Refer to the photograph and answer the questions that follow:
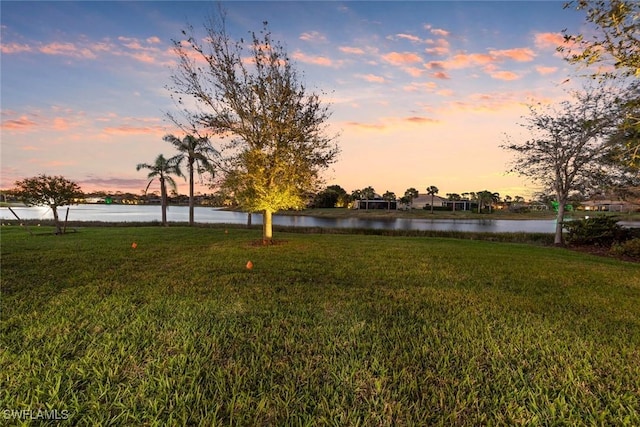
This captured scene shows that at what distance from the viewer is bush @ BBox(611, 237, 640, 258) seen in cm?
1501

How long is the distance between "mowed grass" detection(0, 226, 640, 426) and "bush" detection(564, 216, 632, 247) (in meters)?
14.7

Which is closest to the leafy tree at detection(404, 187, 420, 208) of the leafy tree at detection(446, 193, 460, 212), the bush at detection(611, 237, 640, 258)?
the leafy tree at detection(446, 193, 460, 212)

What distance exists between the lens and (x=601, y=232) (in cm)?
1894

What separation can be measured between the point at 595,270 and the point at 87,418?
13405mm

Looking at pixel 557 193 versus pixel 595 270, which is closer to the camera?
pixel 595 270

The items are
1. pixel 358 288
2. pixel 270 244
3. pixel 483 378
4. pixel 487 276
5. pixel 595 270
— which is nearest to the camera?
pixel 483 378

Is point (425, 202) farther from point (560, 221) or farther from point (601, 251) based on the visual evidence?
point (601, 251)

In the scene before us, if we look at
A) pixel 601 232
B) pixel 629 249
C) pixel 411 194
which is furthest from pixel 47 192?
pixel 411 194

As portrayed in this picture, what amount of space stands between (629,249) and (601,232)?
410 cm

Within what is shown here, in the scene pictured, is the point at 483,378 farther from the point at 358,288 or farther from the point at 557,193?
the point at 557,193

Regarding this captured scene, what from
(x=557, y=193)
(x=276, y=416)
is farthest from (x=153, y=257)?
(x=557, y=193)

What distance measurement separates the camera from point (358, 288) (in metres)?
6.85

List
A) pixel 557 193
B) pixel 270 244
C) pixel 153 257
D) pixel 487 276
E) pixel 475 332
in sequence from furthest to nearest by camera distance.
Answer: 1. pixel 557 193
2. pixel 270 244
3. pixel 153 257
4. pixel 487 276
5. pixel 475 332

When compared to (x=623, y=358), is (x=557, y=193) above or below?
above
